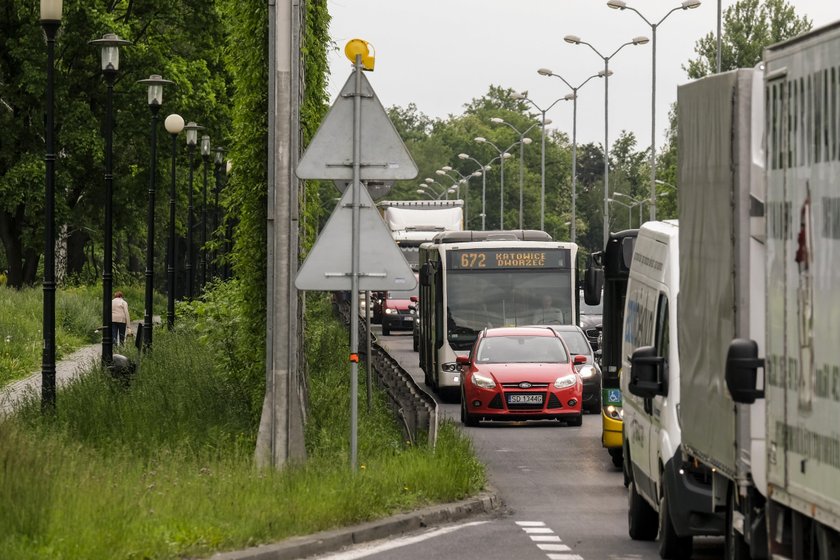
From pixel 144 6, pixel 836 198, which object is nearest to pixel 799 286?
pixel 836 198

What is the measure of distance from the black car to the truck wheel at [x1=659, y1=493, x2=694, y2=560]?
57.7 feet

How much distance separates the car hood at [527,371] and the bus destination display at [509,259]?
20.8 feet

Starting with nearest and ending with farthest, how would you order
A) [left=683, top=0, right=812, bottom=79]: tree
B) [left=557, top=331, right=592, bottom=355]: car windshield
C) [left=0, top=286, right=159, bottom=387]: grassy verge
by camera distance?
1. [left=557, top=331, right=592, bottom=355]: car windshield
2. [left=0, top=286, right=159, bottom=387]: grassy verge
3. [left=683, top=0, right=812, bottom=79]: tree

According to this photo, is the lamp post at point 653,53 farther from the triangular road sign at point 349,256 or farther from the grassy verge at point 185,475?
the triangular road sign at point 349,256

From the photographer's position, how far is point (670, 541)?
13234 mm

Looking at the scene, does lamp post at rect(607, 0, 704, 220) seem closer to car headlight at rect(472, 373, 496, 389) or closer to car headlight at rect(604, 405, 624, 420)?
car headlight at rect(472, 373, 496, 389)

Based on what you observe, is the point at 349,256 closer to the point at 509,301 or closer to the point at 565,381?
the point at 565,381

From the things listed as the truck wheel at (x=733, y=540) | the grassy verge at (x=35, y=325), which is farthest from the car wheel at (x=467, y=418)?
the truck wheel at (x=733, y=540)

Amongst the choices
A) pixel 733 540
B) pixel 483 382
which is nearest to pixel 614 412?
pixel 483 382

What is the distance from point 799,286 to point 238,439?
440 inches

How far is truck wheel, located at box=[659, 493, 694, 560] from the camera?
1315cm

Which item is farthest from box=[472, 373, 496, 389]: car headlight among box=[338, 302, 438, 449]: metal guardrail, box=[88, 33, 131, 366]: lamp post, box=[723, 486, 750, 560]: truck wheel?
box=[723, 486, 750, 560]: truck wheel

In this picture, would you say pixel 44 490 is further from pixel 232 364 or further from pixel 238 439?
pixel 232 364

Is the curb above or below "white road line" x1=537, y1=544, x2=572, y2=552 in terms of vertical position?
above
